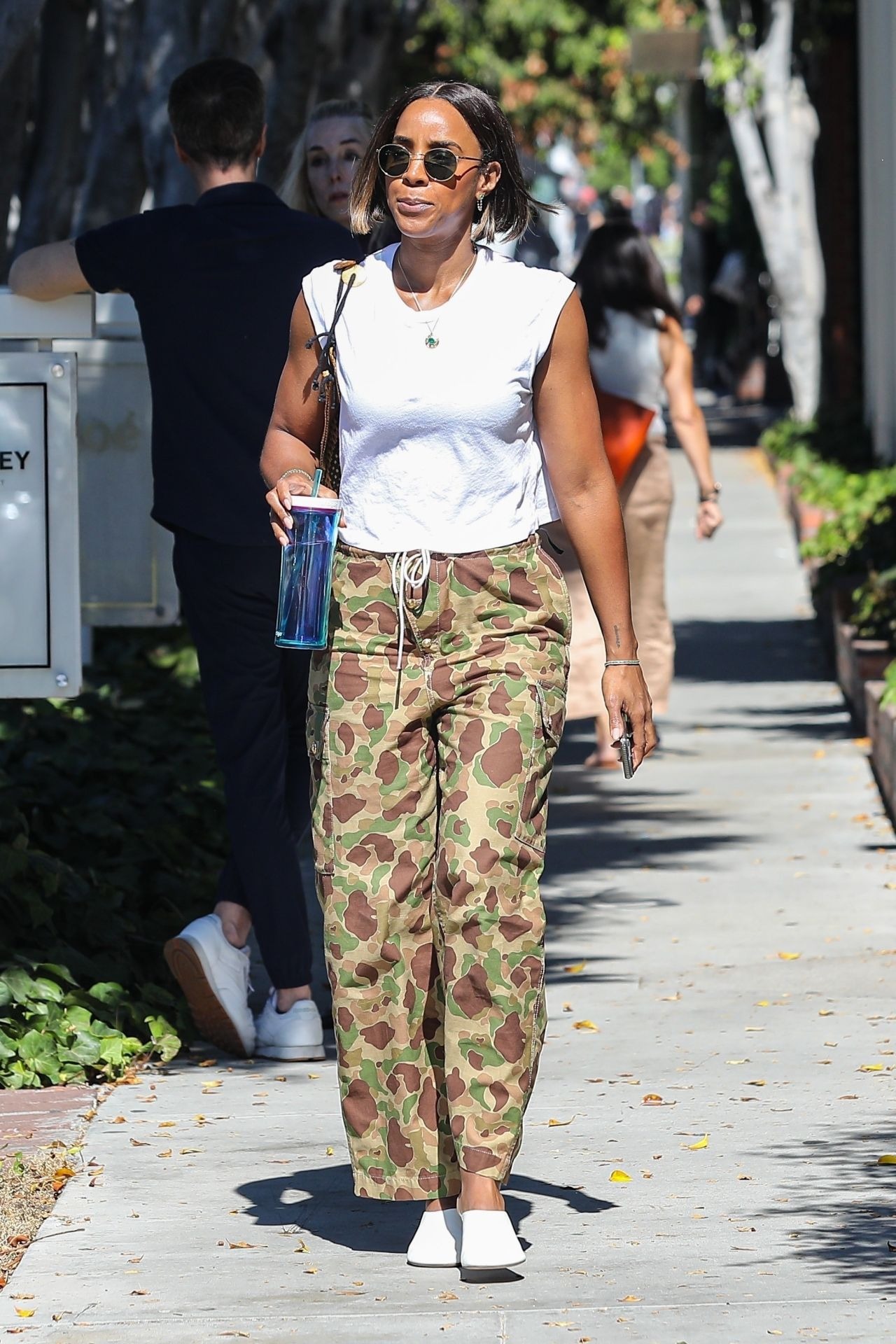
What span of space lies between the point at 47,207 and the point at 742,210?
23403 mm

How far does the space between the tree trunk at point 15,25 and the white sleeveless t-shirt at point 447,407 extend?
3.72 metres

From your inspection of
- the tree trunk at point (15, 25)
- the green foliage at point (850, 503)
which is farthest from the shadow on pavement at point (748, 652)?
the tree trunk at point (15, 25)

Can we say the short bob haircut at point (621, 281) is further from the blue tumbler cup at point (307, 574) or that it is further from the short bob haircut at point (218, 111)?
the blue tumbler cup at point (307, 574)

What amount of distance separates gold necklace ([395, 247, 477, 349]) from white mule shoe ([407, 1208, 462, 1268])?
1483mm

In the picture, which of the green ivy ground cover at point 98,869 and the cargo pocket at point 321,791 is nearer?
the cargo pocket at point 321,791

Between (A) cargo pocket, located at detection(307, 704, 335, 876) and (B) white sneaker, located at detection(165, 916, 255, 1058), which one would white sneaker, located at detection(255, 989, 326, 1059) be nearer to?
(B) white sneaker, located at detection(165, 916, 255, 1058)

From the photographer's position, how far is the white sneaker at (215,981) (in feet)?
19.2

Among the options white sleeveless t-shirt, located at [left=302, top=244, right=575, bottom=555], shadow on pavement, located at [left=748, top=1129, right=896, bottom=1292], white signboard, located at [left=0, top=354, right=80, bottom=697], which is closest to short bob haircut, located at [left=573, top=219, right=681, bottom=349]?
white signboard, located at [left=0, top=354, right=80, bottom=697]

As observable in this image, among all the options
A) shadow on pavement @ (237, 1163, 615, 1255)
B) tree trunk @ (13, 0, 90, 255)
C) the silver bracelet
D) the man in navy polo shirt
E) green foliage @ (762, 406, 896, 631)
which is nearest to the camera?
the silver bracelet

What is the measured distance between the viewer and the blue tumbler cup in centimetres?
435

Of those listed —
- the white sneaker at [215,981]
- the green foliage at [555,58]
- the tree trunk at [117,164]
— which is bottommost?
the white sneaker at [215,981]

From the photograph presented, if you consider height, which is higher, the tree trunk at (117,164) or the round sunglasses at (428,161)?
the tree trunk at (117,164)

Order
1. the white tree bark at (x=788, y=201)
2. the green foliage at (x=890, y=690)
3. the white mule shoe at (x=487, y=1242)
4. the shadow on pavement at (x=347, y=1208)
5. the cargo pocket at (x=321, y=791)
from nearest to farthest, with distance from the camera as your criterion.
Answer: the white mule shoe at (x=487, y=1242) → the cargo pocket at (x=321, y=791) → the shadow on pavement at (x=347, y=1208) → the green foliage at (x=890, y=690) → the white tree bark at (x=788, y=201)

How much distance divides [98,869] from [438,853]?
3.03 m
